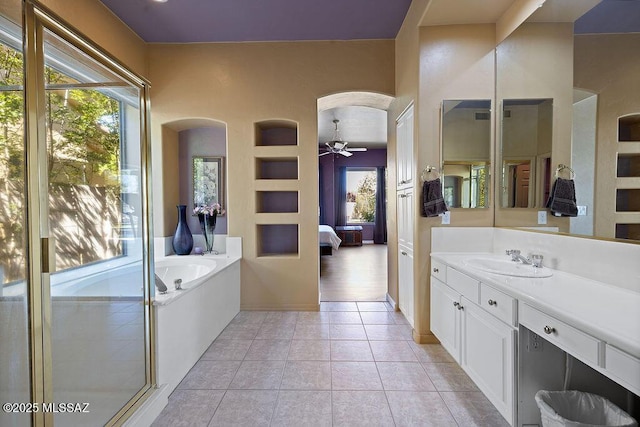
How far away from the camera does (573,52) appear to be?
1834 mm

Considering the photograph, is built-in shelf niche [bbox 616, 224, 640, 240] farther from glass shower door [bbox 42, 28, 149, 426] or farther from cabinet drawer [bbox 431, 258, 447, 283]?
glass shower door [bbox 42, 28, 149, 426]

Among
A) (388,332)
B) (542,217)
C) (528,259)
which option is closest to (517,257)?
(528,259)

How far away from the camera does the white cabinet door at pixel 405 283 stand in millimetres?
2893

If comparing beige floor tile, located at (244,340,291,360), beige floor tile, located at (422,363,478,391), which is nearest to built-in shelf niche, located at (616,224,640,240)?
beige floor tile, located at (422,363,478,391)

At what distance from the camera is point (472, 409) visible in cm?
182

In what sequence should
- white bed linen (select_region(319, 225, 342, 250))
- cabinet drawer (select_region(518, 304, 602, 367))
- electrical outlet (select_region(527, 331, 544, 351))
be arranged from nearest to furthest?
cabinet drawer (select_region(518, 304, 602, 367)) → electrical outlet (select_region(527, 331, 544, 351)) → white bed linen (select_region(319, 225, 342, 250))

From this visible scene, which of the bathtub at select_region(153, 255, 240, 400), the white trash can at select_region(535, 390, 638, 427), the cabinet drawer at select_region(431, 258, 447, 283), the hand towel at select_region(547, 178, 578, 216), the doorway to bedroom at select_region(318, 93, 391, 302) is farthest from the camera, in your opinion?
the doorway to bedroom at select_region(318, 93, 391, 302)

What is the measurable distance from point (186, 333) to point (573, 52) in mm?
3164

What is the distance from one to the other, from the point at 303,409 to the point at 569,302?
4.95 feet

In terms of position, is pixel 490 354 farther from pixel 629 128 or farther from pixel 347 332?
pixel 347 332

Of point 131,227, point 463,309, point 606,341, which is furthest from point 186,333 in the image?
point 606,341

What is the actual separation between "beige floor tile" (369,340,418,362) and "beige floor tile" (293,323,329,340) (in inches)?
18.2

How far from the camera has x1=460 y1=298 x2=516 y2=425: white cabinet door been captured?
1493mm

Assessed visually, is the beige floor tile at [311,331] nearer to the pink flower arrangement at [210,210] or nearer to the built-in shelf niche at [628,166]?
the pink flower arrangement at [210,210]
